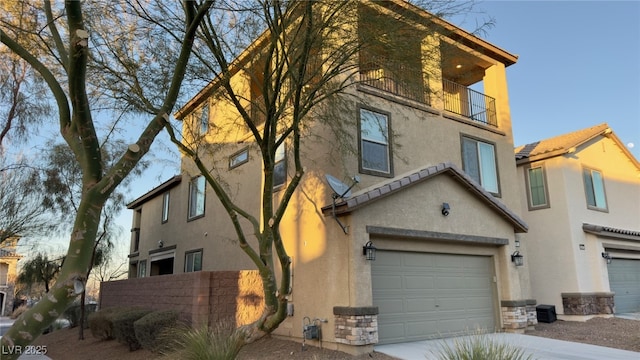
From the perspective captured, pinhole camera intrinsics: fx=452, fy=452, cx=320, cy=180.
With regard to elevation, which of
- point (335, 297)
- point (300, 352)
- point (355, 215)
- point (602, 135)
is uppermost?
point (602, 135)

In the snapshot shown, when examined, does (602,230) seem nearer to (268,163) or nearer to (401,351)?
(401,351)

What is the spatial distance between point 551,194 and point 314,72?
12663 millimetres

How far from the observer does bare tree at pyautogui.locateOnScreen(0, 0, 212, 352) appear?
3910mm

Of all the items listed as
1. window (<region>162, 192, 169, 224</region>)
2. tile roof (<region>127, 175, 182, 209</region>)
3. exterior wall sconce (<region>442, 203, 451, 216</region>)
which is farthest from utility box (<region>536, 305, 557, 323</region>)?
window (<region>162, 192, 169, 224</region>)

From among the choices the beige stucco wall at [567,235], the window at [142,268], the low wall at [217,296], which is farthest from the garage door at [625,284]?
the window at [142,268]

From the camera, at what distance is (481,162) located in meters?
15.0

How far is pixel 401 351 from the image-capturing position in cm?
958

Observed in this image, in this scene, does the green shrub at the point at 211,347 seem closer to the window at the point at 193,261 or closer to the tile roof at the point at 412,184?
the tile roof at the point at 412,184

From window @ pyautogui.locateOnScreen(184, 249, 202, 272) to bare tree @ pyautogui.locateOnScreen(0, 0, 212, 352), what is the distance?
919cm

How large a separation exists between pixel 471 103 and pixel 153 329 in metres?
12.2

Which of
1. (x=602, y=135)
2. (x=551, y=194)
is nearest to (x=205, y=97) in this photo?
(x=551, y=194)

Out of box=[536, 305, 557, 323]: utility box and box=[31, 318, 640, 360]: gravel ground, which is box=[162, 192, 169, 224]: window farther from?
box=[536, 305, 557, 323]: utility box

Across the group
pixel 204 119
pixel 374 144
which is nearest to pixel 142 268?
pixel 204 119

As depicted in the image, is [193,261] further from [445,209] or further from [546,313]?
[546,313]
